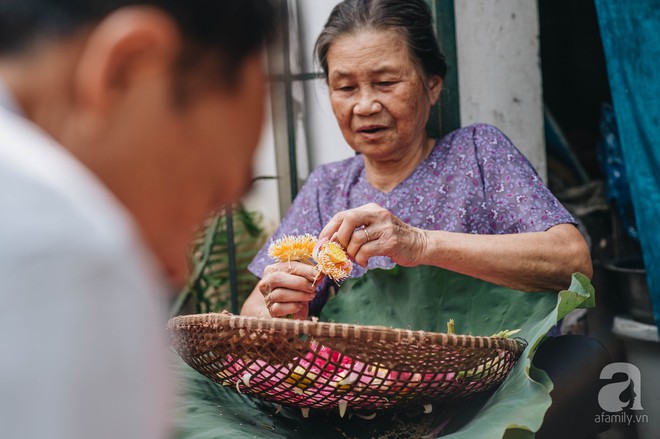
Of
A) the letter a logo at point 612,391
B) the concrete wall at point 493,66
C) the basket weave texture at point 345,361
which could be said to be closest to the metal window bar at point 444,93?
the concrete wall at point 493,66

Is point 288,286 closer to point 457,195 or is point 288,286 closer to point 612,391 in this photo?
point 457,195

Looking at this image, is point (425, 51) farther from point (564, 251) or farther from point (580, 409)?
point (580, 409)

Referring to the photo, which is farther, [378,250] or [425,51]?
[425,51]

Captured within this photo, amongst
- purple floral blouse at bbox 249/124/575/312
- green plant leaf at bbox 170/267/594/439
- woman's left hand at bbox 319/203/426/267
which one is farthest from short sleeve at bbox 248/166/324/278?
woman's left hand at bbox 319/203/426/267

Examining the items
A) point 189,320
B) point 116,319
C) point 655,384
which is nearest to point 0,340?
point 116,319

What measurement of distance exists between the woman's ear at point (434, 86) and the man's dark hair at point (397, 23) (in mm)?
22

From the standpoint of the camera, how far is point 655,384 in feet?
9.29

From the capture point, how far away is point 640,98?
255 cm

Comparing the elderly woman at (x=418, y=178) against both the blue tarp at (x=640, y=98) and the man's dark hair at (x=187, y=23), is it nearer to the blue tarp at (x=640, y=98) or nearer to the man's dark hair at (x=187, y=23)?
the blue tarp at (x=640, y=98)

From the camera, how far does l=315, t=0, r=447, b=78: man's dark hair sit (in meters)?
2.26

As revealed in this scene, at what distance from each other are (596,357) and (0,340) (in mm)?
1525

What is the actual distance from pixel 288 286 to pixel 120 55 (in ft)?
4.35

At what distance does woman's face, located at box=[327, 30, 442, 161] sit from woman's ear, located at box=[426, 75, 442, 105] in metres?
0.05

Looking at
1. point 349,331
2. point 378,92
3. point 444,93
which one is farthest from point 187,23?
point 444,93
